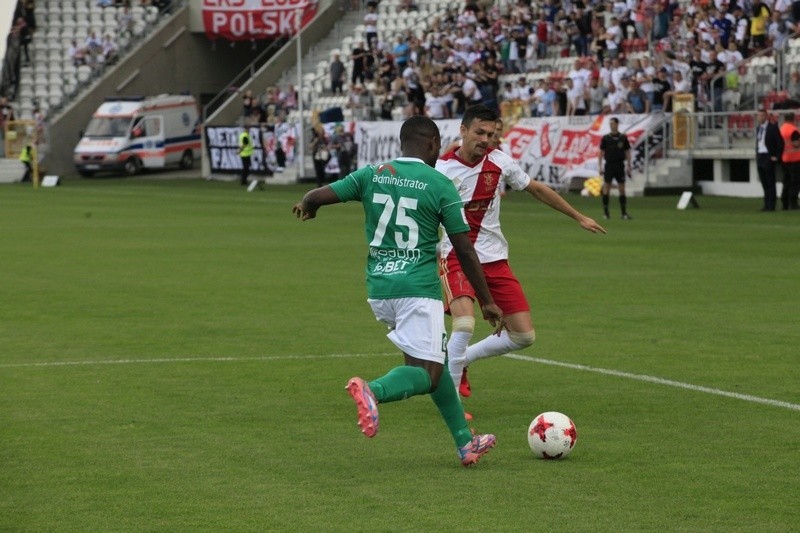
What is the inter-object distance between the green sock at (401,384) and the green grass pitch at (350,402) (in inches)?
16.6

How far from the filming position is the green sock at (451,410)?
313 inches

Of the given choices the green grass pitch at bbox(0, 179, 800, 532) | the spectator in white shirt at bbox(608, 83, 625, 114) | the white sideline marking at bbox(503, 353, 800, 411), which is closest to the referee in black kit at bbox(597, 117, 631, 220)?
the green grass pitch at bbox(0, 179, 800, 532)

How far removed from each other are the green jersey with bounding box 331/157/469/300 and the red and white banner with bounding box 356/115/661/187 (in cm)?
2967

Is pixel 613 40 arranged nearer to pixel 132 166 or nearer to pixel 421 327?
pixel 132 166

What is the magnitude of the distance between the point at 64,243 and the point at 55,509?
61.9 ft

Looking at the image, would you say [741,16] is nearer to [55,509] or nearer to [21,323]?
[21,323]

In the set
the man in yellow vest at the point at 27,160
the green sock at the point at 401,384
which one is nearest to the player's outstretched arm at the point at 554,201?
the green sock at the point at 401,384

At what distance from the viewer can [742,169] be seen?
36.6 m

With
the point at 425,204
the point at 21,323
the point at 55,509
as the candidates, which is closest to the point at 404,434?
the point at 425,204

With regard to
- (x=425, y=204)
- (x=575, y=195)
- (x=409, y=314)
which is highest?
(x=425, y=204)

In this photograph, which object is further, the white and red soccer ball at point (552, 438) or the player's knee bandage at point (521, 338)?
the player's knee bandage at point (521, 338)

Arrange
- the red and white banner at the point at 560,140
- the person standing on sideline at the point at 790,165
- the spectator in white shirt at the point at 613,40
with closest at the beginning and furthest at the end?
the person standing on sideline at the point at 790,165 < the red and white banner at the point at 560,140 < the spectator in white shirt at the point at 613,40

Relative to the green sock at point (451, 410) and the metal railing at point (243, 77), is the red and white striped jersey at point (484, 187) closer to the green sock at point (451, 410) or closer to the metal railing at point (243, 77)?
the green sock at point (451, 410)

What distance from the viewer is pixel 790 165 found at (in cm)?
3114
